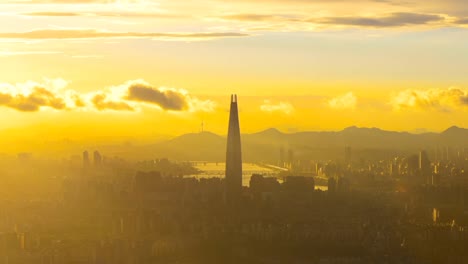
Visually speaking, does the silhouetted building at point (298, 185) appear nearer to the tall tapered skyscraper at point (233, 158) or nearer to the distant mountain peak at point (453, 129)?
the tall tapered skyscraper at point (233, 158)

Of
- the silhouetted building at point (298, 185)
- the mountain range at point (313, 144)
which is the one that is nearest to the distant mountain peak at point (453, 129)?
the mountain range at point (313, 144)

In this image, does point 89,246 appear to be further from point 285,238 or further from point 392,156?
point 392,156

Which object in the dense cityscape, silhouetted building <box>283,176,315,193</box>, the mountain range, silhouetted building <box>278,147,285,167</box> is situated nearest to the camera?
the dense cityscape

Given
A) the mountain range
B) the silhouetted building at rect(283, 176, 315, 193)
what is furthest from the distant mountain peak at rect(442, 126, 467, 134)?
the silhouetted building at rect(283, 176, 315, 193)

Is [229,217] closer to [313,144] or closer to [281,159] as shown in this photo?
[281,159]

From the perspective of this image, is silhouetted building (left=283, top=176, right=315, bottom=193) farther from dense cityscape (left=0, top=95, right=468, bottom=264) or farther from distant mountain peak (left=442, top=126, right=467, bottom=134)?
distant mountain peak (left=442, top=126, right=467, bottom=134)

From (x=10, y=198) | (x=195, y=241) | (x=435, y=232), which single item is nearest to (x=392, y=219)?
(x=435, y=232)
